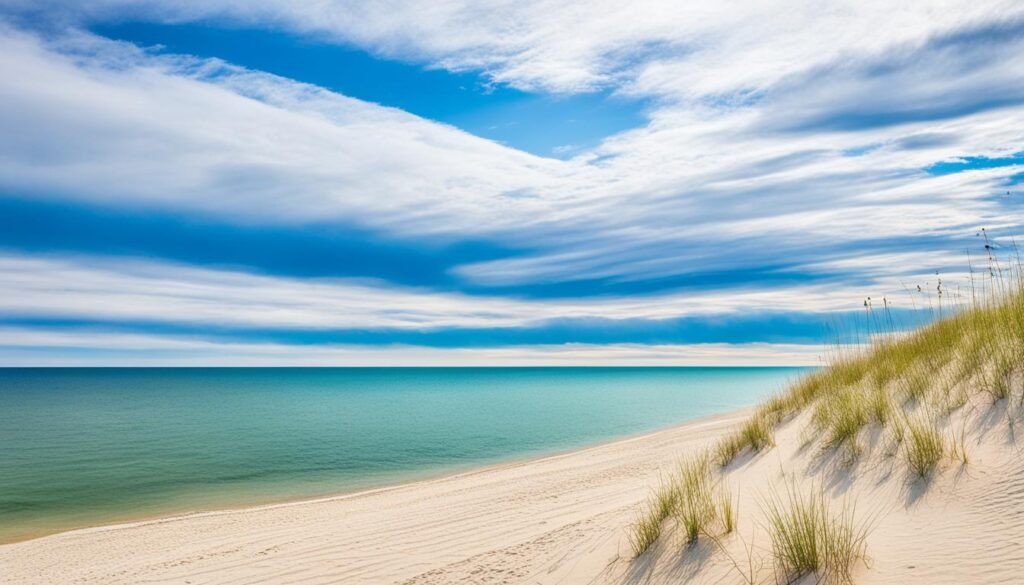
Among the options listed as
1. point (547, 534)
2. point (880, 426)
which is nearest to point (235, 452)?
point (547, 534)

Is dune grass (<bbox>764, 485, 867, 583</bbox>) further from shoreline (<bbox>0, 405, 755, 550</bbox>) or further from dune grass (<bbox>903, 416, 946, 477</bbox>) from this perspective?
shoreline (<bbox>0, 405, 755, 550</bbox>)

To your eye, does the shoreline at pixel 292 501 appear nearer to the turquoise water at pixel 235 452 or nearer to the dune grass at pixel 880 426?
the turquoise water at pixel 235 452

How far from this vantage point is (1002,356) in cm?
621

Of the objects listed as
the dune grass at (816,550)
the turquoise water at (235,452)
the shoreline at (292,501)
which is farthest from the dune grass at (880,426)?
the shoreline at (292,501)

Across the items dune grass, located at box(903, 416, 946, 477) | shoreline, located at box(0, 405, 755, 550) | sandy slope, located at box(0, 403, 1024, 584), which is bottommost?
shoreline, located at box(0, 405, 755, 550)

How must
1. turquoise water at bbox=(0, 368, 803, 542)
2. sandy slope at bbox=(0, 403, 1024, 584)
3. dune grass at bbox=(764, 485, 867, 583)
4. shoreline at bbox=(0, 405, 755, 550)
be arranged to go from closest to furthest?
dune grass at bbox=(764, 485, 867, 583) → sandy slope at bbox=(0, 403, 1024, 584) → shoreline at bbox=(0, 405, 755, 550) → turquoise water at bbox=(0, 368, 803, 542)

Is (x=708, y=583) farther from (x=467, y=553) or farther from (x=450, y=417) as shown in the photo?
(x=450, y=417)

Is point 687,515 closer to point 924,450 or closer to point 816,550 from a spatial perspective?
point 816,550

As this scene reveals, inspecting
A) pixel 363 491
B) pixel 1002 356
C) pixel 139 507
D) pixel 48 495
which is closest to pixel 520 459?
pixel 363 491

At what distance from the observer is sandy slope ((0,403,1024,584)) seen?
4391 millimetres

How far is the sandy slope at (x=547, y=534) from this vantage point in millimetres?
4391

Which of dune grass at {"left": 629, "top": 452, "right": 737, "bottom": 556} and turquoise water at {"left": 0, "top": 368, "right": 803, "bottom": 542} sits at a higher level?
dune grass at {"left": 629, "top": 452, "right": 737, "bottom": 556}

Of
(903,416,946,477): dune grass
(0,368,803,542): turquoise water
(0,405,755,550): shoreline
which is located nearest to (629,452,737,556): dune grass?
(903,416,946,477): dune grass

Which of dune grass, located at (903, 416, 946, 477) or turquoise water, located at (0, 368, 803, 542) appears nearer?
dune grass, located at (903, 416, 946, 477)
